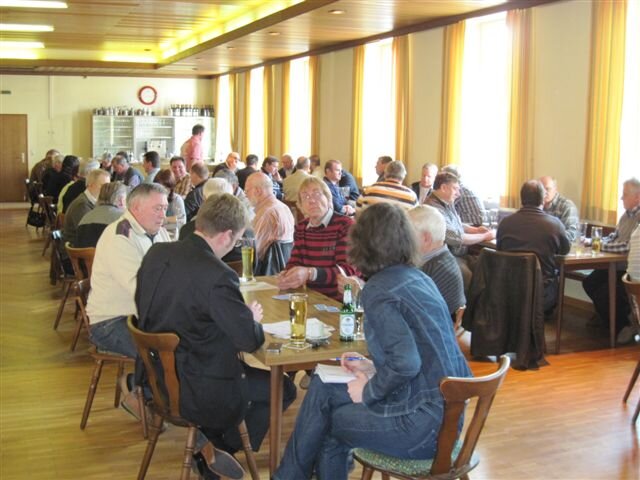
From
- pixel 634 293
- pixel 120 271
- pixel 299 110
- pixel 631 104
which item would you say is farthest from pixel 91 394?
pixel 299 110

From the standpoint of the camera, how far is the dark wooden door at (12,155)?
58.7ft

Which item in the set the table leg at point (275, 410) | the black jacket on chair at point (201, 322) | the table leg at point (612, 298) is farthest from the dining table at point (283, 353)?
the table leg at point (612, 298)

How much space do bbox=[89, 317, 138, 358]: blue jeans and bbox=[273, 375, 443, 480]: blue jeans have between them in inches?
59.0

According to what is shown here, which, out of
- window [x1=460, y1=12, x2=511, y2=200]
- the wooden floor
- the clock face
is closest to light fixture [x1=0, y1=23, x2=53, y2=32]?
the clock face

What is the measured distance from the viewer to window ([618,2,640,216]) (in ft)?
23.0

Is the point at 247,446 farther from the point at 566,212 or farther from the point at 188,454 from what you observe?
the point at 566,212

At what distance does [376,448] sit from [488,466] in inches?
53.8

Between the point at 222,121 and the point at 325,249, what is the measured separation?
14.8 meters

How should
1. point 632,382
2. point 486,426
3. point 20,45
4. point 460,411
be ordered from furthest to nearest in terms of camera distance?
point 20,45 < point 632,382 < point 486,426 < point 460,411

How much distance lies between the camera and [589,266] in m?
6.09

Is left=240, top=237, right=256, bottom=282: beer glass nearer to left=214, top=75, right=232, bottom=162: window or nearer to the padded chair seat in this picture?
the padded chair seat

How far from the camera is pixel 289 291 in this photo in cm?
424

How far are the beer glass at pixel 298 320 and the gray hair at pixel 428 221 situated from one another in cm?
111

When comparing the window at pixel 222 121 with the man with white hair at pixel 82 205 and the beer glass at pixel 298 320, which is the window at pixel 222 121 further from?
the beer glass at pixel 298 320
